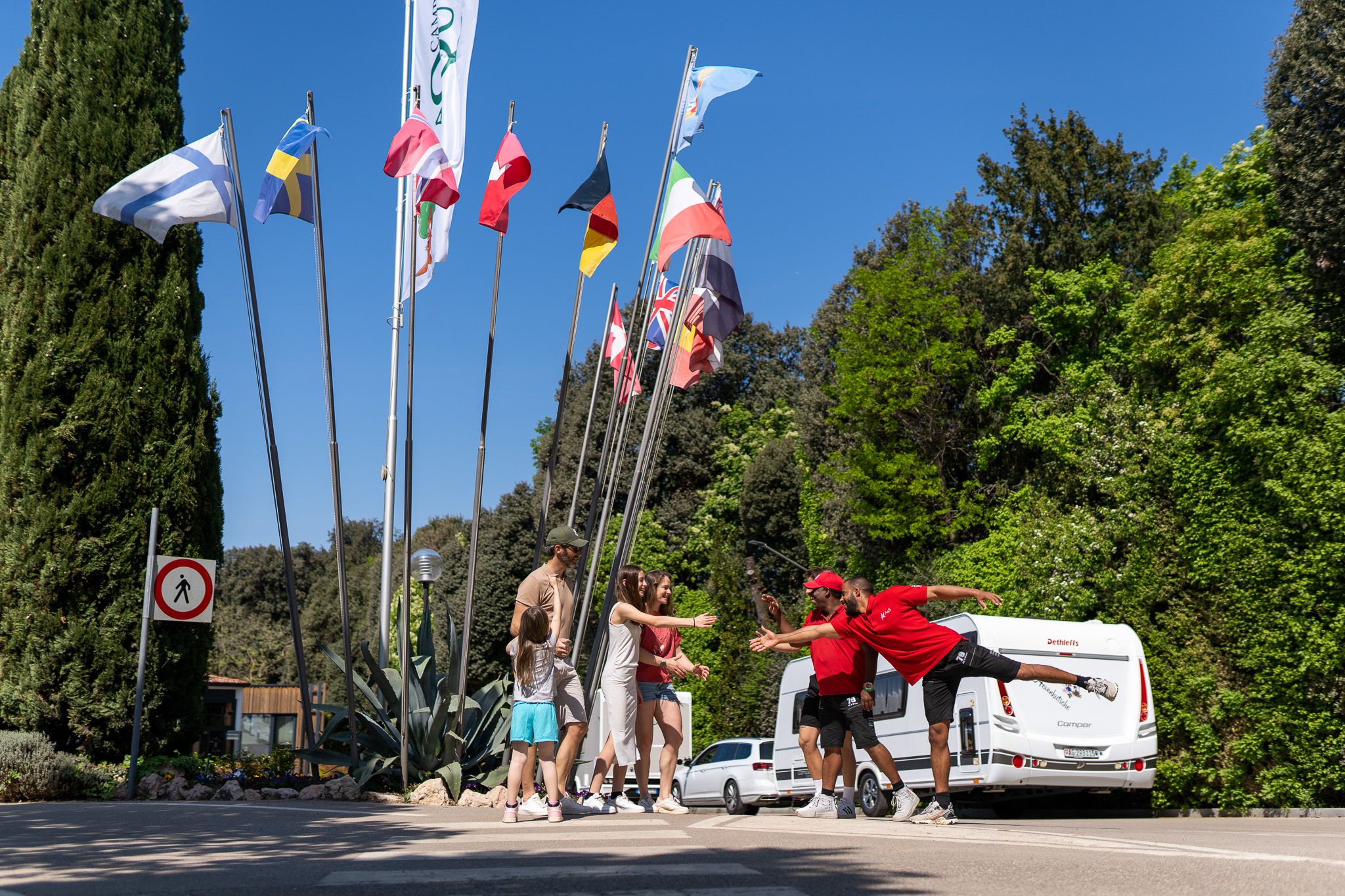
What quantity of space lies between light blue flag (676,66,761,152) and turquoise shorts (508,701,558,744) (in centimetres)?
881

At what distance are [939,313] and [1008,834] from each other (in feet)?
95.8

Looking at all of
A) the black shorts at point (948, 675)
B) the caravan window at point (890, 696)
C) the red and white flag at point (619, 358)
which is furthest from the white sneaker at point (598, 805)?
the caravan window at point (890, 696)

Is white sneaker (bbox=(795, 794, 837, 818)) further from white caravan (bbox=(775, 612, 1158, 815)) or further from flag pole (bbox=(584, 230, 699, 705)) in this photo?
white caravan (bbox=(775, 612, 1158, 815))

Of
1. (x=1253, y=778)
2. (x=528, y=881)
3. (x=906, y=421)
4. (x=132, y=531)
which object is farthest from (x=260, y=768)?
(x=906, y=421)

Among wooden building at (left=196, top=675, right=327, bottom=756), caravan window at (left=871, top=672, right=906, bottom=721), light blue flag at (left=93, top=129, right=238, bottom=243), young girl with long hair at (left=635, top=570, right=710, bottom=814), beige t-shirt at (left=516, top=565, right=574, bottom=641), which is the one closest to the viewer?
beige t-shirt at (left=516, top=565, right=574, bottom=641)

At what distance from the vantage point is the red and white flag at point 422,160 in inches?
491

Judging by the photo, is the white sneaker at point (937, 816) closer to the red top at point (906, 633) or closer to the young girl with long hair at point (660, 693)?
the red top at point (906, 633)

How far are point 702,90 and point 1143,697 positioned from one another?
32.4 feet

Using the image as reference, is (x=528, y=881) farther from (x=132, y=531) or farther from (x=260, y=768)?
(x=132, y=531)

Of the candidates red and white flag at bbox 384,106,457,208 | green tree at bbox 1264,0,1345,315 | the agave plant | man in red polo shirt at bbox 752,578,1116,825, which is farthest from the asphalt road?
green tree at bbox 1264,0,1345,315

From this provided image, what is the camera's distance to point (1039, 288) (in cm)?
3372

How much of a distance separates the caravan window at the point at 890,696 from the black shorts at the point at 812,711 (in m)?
8.26

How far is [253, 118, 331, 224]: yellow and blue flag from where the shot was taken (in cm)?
1278

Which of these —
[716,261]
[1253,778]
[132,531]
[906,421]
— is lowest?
[1253,778]
